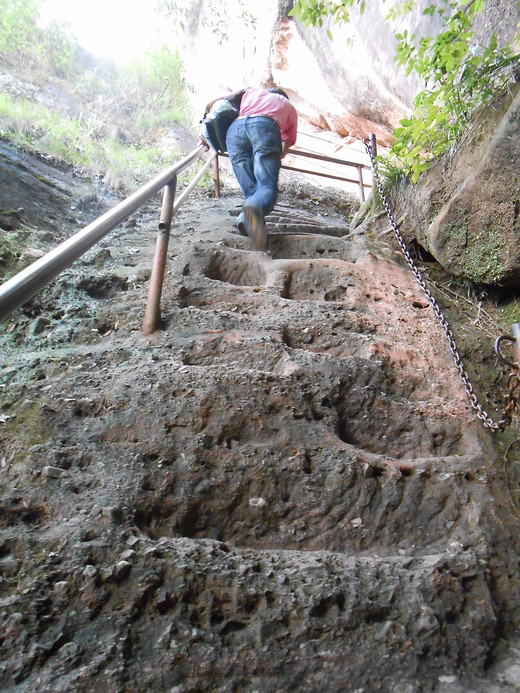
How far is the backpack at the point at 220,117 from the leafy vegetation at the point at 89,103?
1.49m

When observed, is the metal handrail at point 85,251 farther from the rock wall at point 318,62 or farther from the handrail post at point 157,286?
the rock wall at point 318,62

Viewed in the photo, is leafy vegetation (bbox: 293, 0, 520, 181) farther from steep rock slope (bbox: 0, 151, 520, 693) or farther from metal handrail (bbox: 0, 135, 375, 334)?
metal handrail (bbox: 0, 135, 375, 334)

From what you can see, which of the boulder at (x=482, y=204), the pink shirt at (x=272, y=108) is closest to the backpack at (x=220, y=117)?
the pink shirt at (x=272, y=108)

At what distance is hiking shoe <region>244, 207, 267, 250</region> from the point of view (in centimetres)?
342

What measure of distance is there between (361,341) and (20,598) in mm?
1702

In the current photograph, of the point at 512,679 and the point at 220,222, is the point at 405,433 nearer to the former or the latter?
the point at 512,679

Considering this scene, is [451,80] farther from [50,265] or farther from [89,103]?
[89,103]

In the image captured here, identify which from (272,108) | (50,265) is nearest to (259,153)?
(272,108)

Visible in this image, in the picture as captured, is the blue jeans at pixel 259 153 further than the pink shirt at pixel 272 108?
No

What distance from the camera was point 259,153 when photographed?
142 inches

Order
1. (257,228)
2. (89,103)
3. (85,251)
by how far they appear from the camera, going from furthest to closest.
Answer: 1. (89,103)
2. (257,228)
3. (85,251)

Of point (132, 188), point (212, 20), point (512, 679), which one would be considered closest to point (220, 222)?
point (132, 188)

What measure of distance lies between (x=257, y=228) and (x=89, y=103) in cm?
729

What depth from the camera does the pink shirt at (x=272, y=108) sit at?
11.9 feet
